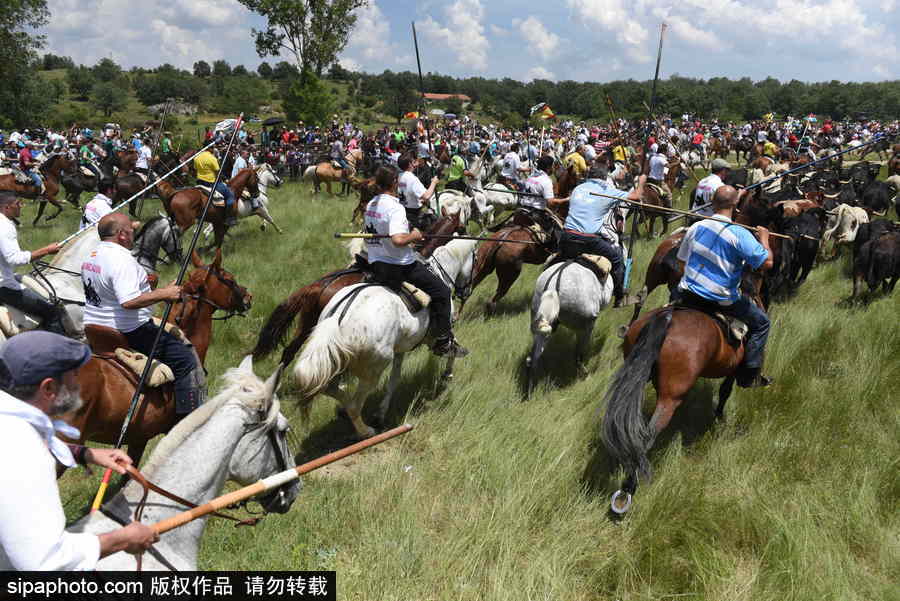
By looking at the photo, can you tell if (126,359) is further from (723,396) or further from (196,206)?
(196,206)

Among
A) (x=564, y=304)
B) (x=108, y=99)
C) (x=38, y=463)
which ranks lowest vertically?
(x=564, y=304)

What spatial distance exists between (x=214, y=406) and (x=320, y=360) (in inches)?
78.1

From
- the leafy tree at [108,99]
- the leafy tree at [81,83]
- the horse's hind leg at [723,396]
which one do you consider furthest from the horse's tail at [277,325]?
the leafy tree at [81,83]

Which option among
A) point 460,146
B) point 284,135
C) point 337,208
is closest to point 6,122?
point 284,135

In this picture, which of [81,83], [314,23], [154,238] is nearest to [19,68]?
[314,23]

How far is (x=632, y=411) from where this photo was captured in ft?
14.1

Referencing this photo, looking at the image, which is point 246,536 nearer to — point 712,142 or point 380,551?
point 380,551

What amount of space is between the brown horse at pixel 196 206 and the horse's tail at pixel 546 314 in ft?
28.7

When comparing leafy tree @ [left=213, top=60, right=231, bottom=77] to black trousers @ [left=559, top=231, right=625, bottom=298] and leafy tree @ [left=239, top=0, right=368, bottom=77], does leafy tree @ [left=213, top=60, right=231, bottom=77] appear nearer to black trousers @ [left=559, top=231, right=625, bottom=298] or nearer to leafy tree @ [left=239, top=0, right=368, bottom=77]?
leafy tree @ [left=239, top=0, right=368, bottom=77]

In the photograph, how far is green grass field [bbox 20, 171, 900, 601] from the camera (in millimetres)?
3689

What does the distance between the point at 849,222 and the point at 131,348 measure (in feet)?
39.9

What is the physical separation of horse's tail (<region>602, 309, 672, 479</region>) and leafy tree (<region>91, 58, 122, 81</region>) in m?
117

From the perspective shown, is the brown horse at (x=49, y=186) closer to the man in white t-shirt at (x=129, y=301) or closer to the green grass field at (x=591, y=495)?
the green grass field at (x=591, y=495)

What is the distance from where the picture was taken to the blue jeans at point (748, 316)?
499 centimetres
